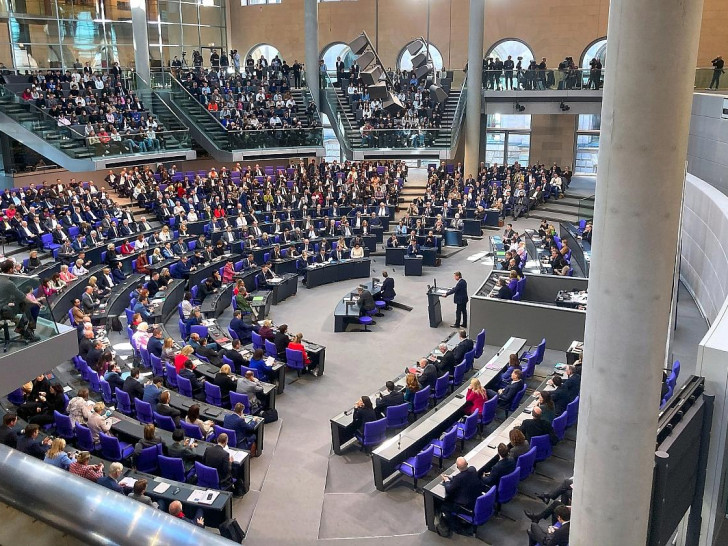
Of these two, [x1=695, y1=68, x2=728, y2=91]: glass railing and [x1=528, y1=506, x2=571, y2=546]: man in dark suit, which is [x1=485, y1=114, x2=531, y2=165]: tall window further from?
[x1=528, y1=506, x2=571, y2=546]: man in dark suit

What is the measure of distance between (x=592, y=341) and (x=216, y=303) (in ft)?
41.8

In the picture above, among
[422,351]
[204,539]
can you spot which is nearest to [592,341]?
[204,539]

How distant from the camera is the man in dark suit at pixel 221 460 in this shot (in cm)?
931

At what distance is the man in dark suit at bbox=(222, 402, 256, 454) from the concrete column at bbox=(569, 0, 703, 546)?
19.2 feet

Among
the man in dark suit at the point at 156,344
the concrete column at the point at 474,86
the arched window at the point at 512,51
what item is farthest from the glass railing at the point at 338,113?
the man in dark suit at the point at 156,344

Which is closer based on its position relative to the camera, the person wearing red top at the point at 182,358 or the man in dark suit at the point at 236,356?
the person wearing red top at the point at 182,358

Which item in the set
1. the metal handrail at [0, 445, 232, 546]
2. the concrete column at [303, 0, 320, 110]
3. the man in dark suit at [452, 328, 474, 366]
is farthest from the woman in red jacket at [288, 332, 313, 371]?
the concrete column at [303, 0, 320, 110]

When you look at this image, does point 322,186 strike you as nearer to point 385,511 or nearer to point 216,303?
point 216,303

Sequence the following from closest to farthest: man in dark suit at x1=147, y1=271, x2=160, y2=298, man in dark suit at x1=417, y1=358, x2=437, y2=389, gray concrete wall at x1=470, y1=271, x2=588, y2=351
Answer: man in dark suit at x1=417, y1=358, x2=437, y2=389, gray concrete wall at x1=470, y1=271, x2=588, y2=351, man in dark suit at x1=147, y1=271, x2=160, y2=298

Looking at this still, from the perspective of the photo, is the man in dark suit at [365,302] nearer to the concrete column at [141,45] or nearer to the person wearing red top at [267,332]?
the person wearing red top at [267,332]

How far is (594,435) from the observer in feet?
17.9

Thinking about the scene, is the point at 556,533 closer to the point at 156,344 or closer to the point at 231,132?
the point at 156,344

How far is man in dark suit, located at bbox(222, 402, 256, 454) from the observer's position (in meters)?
10.5

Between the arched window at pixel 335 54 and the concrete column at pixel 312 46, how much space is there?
7141mm
